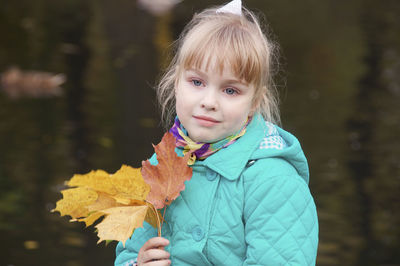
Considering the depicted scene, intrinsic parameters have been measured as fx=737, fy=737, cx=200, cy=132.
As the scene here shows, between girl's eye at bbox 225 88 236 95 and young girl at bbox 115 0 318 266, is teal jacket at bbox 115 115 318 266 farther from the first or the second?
girl's eye at bbox 225 88 236 95

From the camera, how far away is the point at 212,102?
7.02 ft

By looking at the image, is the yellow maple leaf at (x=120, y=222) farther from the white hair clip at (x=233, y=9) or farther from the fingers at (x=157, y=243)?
the white hair clip at (x=233, y=9)

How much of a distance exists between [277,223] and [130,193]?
445mm

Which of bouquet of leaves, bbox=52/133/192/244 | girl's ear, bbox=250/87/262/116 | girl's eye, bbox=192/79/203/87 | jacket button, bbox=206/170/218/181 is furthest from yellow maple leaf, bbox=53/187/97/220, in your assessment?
girl's ear, bbox=250/87/262/116

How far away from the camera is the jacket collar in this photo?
7.04 feet

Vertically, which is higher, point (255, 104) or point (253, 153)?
point (255, 104)

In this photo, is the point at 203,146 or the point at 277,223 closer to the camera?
the point at 277,223

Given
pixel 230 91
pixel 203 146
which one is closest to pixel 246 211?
pixel 203 146

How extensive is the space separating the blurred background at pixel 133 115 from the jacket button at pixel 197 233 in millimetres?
1017

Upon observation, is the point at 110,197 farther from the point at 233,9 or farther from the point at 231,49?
the point at 233,9

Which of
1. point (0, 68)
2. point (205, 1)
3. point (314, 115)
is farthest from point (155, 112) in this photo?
point (205, 1)

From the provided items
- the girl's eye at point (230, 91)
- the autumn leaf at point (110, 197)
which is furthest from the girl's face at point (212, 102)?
the autumn leaf at point (110, 197)

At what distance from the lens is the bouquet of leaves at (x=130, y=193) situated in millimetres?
2080

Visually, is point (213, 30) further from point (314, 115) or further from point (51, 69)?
point (51, 69)
